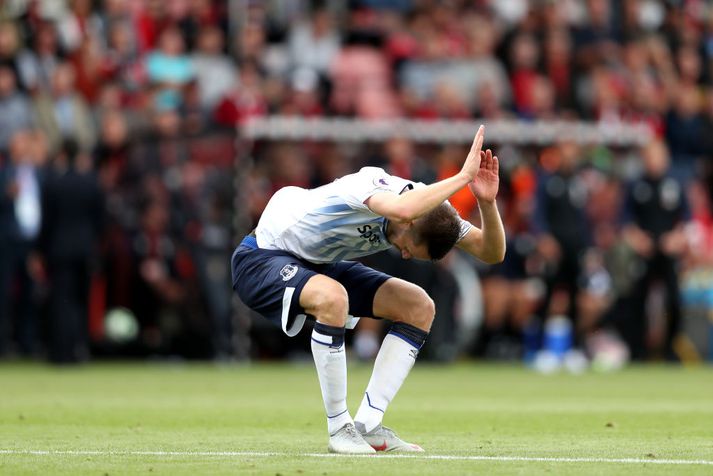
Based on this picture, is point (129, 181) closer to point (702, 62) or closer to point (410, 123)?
point (410, 123)

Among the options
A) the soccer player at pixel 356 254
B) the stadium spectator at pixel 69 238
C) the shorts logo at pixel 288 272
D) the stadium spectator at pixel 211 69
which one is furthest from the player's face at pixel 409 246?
the stadium spectator at pixel 211 69

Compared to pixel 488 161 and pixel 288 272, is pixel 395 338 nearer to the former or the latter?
pixel 288 272

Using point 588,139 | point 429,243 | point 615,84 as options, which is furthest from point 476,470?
point 615,84

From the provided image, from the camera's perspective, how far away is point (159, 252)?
20.4 meters

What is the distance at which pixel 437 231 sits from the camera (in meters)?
8.84

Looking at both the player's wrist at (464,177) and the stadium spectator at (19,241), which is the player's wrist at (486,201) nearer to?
the player's wrist at (464,177)

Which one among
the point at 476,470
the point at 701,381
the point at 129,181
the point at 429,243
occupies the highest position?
the point at 429,243

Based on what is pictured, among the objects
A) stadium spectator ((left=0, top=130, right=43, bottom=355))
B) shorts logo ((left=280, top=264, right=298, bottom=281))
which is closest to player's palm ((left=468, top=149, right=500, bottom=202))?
shorts logo ((left=280, top=264, right=298, bottom=281))

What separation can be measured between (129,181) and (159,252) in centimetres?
104

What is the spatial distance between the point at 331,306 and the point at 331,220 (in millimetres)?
564

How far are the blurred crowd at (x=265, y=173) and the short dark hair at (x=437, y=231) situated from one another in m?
10.8

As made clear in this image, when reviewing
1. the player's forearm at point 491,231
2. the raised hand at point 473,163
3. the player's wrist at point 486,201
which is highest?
the raised hand at point 473,163

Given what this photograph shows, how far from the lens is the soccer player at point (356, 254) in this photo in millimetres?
8758

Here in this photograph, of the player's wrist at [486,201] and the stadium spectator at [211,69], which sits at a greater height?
the player's wrist at [486,201]
